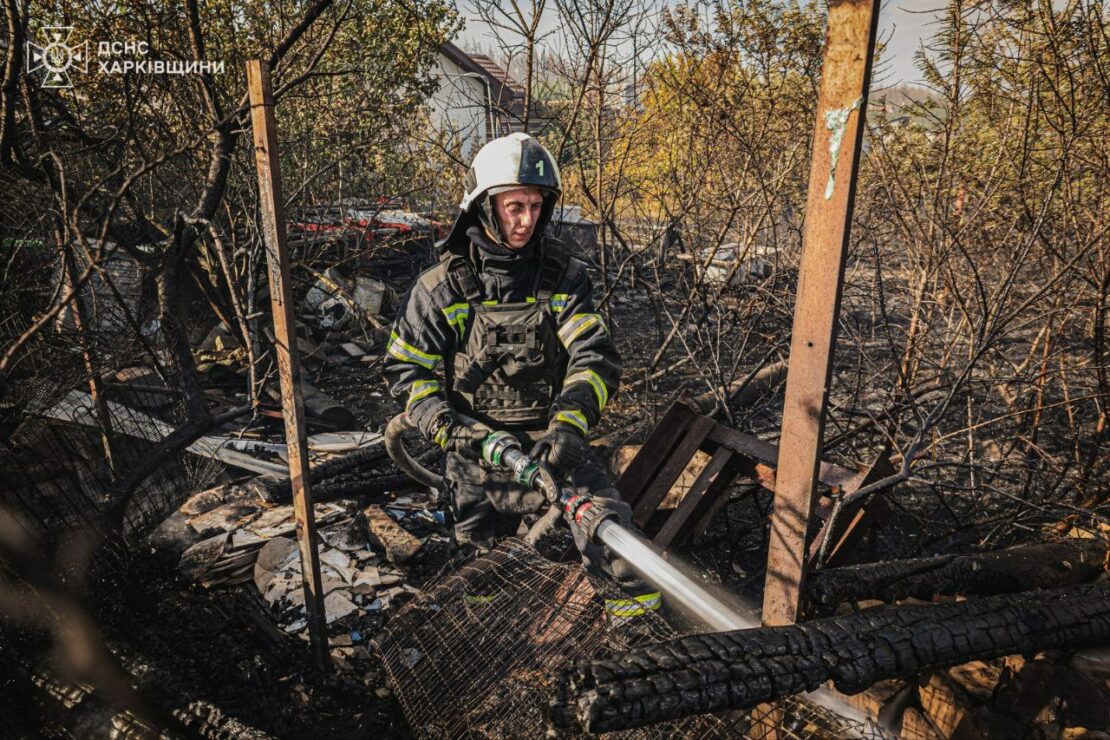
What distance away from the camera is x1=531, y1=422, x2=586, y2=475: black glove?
303 cm

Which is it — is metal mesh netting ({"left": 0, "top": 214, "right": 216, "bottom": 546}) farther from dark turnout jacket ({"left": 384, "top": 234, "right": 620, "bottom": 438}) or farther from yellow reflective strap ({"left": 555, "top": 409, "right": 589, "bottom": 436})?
yellow reflective strap ({"left": 555, "top": 409, "right": 589, "bottom": 436})

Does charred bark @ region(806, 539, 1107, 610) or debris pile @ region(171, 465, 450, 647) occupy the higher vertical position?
charred bark @ region(806, 539, 1107, 610)

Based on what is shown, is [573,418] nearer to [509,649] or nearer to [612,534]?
[612,534]

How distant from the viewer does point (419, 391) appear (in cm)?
333

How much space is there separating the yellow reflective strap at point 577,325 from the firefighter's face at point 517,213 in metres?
0.48

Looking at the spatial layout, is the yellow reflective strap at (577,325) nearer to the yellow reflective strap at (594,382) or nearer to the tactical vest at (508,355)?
the tactical vest at (508,355)

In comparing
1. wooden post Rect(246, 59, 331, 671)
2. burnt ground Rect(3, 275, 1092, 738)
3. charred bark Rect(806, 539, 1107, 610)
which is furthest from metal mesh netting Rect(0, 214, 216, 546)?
charred bark Rect(806, 539, 1107, 610)

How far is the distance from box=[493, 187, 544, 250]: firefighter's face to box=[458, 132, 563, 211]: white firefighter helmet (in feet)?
0.15

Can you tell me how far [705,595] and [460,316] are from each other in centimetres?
181

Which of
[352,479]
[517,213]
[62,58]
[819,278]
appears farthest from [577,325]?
[62,58]

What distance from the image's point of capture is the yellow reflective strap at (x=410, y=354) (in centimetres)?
337

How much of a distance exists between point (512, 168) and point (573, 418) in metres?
1.27

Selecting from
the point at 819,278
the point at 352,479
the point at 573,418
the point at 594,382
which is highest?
the point at 819,278

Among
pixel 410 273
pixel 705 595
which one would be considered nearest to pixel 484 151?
pixel 705 595
